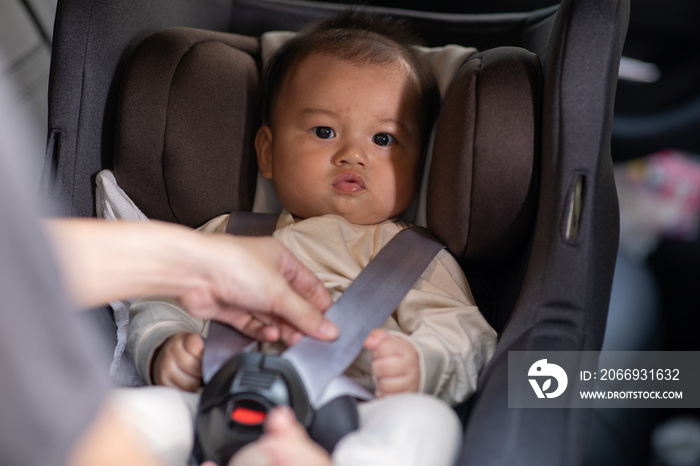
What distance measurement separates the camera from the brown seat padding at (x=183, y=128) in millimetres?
1217

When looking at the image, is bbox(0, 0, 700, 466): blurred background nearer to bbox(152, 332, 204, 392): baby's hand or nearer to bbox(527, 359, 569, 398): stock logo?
bbox(527, 359, 569, 398): stock logo

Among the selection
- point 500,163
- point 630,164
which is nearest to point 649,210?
point 630,164

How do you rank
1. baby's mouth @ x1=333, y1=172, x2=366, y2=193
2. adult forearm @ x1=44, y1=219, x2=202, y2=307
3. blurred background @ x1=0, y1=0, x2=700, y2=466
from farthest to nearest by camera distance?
blurred background @ x1=0, y1=0, x2=700, y2=466 → baby's mouth @ x1=333, y1=172, x2=366, y2=193 → adult forearm @ x1=44, y1=219, x2=202, y2=307

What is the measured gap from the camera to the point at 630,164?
2.13 metres

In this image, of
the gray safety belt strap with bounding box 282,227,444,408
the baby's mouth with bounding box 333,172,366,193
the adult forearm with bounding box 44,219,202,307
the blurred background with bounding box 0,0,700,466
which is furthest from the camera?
the blurred background with bounding box 0,0,700,466

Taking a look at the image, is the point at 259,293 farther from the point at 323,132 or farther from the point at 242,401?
the point at 323,132

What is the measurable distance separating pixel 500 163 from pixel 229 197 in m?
0.56

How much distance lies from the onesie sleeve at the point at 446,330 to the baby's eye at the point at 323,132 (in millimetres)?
318

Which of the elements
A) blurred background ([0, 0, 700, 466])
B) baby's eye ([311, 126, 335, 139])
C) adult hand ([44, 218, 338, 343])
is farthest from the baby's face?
blurred background ([0, 0, 700, 466])

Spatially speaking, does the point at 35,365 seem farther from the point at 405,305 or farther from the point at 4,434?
the point at 405,305

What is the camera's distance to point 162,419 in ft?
2.77

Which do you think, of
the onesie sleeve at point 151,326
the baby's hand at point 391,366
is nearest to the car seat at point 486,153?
the baby's hand at point 391,366

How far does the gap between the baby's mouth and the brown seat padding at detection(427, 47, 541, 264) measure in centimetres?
15

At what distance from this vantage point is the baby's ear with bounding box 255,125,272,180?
134cm
